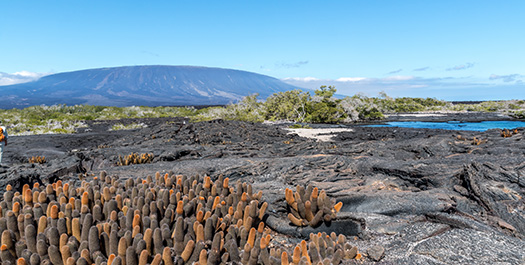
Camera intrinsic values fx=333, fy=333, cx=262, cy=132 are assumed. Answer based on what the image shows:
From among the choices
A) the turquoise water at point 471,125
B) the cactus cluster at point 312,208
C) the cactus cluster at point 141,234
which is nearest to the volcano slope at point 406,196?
the cactus cluster at point 312,208

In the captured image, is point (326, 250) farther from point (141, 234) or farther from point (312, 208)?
point (141, 234)

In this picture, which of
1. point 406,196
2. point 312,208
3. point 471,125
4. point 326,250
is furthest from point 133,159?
point 471,125

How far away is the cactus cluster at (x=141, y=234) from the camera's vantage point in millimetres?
2584

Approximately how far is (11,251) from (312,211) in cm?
277

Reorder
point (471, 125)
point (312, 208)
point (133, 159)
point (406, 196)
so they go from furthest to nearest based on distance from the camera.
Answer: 1. point (471, 125)
2. point (133, 159)
3. point (406, 196)
4. point (312, 208)

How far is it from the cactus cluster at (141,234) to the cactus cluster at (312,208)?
0.38 m

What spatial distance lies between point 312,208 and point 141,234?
1.78 metres

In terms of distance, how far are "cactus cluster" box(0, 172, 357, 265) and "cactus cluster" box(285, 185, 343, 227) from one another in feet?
1.26

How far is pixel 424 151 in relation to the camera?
369 inches

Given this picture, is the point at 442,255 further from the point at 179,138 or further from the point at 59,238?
the point at 179,138

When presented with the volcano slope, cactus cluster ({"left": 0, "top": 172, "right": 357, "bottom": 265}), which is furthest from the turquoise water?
cactus cluster ({"left": 0, "top": 172, "right": 357, "bottom": 265})

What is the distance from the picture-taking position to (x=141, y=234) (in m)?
2.80

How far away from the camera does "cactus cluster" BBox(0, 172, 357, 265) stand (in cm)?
258

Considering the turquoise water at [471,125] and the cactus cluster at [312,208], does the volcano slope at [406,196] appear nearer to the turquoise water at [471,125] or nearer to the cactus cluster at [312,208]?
the cactus cluster at [312,208]
